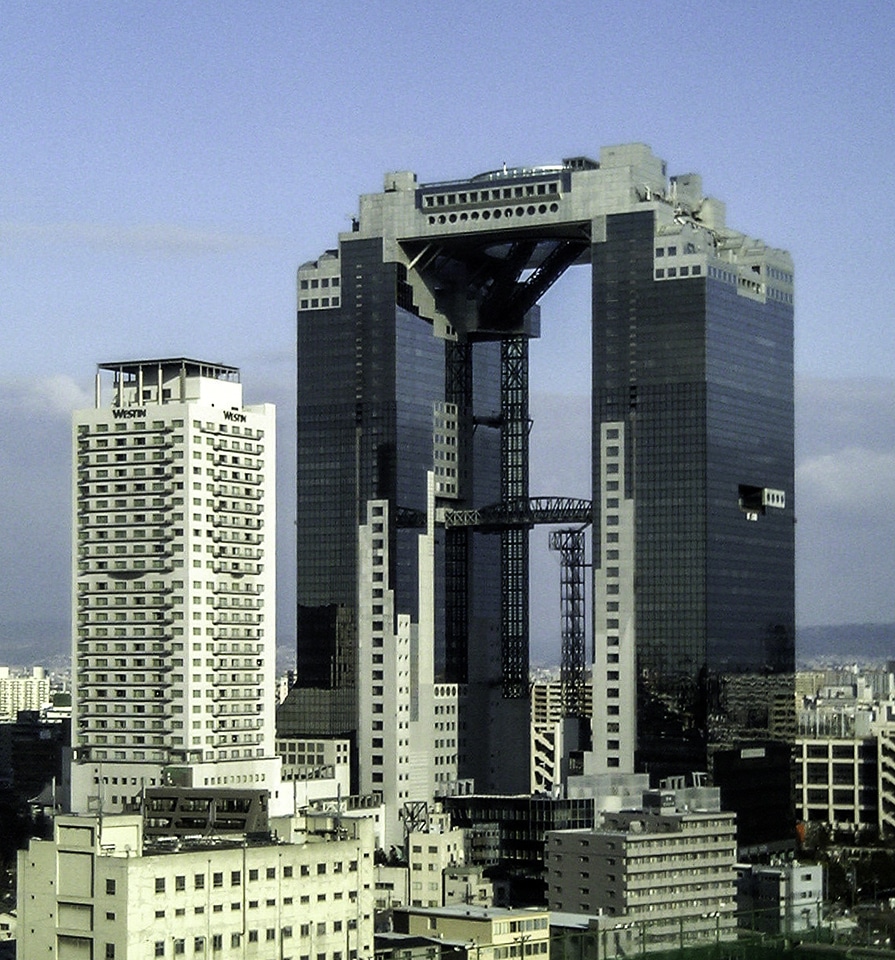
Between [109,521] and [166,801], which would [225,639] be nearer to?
[109,521]

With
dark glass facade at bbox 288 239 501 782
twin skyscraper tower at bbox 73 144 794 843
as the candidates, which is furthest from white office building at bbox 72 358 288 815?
dark glass facade at bbox 288 239 501 782

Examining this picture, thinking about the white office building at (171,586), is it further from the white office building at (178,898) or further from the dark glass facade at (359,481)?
the white office building at (178,898)

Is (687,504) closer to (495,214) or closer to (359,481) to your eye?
(359,481)

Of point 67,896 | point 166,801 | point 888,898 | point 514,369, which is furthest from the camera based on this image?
point 514,369

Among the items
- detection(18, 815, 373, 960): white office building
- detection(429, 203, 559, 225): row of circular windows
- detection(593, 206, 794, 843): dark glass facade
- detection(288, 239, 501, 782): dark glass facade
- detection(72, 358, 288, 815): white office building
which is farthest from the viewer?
detection(288, 239, 501, 782): dark glass facade

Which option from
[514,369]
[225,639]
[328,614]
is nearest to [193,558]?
[225,639]

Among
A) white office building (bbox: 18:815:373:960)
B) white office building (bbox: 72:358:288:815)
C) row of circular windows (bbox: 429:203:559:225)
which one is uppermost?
row of circular windows (bbox: 429:203:559:225)

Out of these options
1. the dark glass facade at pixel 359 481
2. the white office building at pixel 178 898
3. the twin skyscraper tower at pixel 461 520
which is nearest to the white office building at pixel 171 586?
the twin skyscraper tower at pixel 461 520

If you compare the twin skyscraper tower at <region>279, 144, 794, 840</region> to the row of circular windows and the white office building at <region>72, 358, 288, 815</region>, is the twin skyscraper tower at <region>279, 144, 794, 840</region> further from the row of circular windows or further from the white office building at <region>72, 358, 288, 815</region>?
the white office building at <region>72, 358, 288, 815</region>
